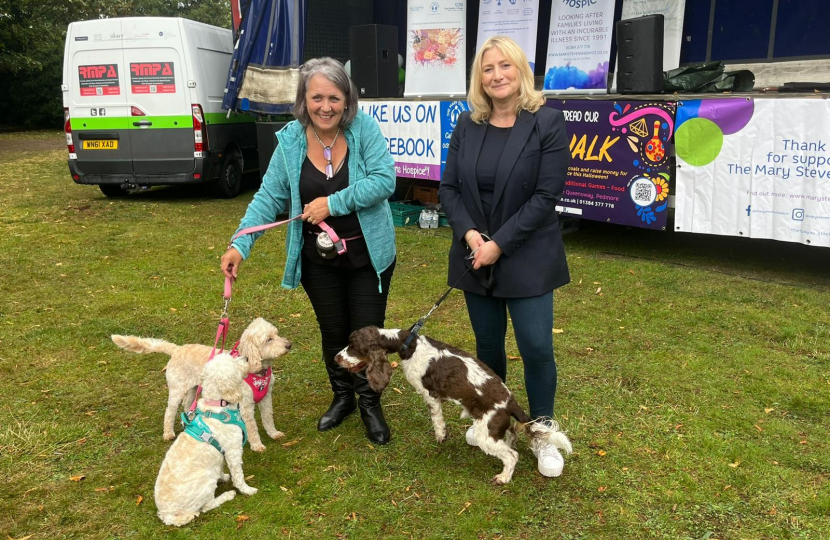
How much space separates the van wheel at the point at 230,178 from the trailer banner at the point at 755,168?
24.6 ft

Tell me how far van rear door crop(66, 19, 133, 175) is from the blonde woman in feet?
28.3

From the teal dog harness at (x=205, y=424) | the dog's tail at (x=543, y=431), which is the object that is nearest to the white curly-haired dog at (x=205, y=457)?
the teal dog harness at (x=205, y=424)

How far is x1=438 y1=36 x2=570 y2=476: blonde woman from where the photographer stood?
278 cm

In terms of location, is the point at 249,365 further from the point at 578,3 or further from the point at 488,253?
the point at 578,3

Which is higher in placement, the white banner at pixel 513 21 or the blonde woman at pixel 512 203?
the white banner at pixel 513 21

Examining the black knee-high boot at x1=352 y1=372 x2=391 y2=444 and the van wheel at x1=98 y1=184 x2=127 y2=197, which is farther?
the van wheel at x1=98 y1=184 x2=127 y2=197

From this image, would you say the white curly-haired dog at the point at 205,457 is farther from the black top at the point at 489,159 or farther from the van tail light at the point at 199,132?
the van tail light at the point at 199,132

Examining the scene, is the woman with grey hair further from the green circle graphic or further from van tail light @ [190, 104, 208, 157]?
van tail light @ [190, 104, 208, 157]

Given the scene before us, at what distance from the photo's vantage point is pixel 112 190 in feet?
37.6

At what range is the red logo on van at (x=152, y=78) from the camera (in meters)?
9.84

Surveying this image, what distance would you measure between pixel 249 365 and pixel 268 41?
8.12 metres

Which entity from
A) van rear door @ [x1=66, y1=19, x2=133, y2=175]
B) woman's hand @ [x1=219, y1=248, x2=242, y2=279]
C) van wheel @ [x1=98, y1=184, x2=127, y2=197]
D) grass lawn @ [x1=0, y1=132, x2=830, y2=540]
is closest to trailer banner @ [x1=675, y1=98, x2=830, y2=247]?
grass lawn @ [x1=0, y1=132, x2=830, y2=540]

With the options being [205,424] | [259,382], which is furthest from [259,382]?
[205,424]

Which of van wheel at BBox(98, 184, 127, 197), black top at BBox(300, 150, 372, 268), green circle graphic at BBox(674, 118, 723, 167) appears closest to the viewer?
black top at BBox(300, 150, 372, 268)
